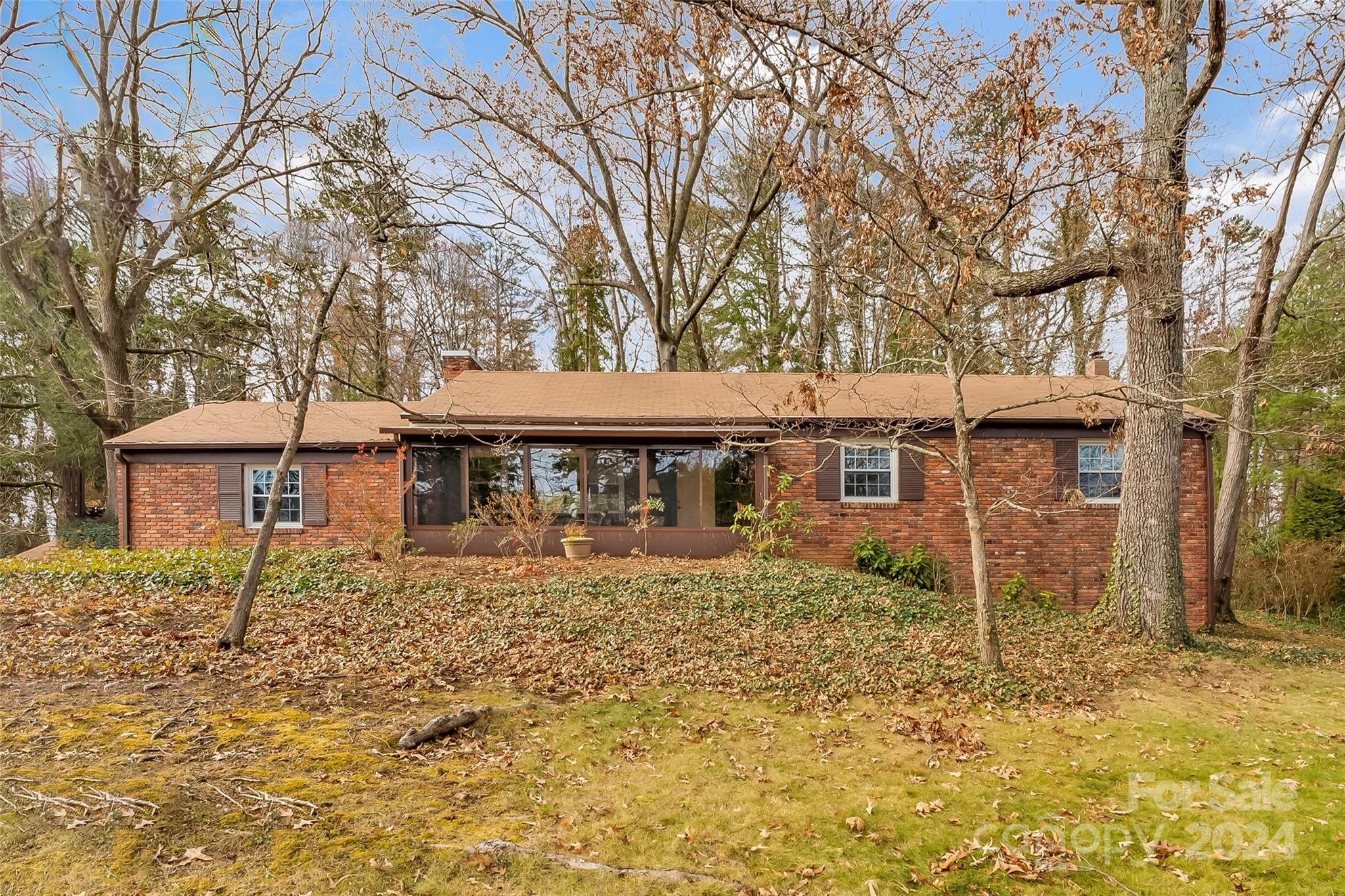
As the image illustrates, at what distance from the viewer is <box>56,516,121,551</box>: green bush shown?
15.7 metres

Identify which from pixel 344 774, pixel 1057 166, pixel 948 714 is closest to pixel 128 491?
pixel 344 774

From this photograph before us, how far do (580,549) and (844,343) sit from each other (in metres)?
13.2

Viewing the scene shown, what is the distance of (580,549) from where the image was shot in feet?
39.5

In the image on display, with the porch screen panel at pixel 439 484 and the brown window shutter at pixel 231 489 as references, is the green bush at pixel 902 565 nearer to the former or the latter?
the porch screen panel at pixel 439 484

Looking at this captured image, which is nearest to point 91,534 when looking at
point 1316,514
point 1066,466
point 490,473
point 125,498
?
point 125,498

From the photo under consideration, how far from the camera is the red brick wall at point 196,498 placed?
1375 centimetres

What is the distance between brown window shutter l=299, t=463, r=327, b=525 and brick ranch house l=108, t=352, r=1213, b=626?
4 cm

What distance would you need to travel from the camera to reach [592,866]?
136 inches

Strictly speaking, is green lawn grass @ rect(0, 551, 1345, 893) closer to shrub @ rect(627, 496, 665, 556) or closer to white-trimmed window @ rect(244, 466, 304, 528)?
shrub @ rect(627, 496, 665, 556)

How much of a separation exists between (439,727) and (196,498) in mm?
11997

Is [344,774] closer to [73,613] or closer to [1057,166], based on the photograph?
[73,613]

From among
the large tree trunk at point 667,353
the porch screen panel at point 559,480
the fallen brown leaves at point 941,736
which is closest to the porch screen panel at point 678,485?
the porch screen panel at point 559,480

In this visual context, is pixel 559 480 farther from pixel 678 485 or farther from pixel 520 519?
pixel 678 485

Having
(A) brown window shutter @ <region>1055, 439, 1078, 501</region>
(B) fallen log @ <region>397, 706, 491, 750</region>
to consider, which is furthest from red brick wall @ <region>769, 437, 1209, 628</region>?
(B) fallen log @ <region>397, 706, 491, 750</region>
